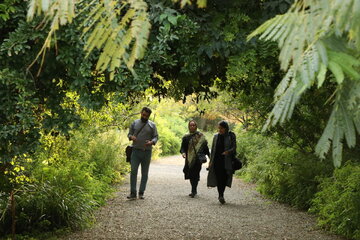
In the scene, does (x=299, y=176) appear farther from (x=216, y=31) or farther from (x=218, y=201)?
(x=216, y=31)

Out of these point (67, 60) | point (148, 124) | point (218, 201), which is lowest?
point (218, 201)

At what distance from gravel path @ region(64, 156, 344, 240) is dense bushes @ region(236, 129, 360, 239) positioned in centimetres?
29

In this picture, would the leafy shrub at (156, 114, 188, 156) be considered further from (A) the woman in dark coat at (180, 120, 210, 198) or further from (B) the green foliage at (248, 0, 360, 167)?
(B) the green foliage at (248, 0, 360, 167)

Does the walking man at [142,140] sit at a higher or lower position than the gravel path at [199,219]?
higher

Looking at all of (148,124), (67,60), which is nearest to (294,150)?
(148,124)

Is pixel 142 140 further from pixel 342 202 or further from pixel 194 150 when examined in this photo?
pixel 342 202

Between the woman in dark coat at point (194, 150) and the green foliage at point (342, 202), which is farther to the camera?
the woman in dark coat at point (194, 150)

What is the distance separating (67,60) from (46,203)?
3632 millimetres

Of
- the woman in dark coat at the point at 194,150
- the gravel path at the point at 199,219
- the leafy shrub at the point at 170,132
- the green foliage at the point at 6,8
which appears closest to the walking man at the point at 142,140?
the gravel path at the point at 199,219

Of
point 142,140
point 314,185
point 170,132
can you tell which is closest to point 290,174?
point 314,185

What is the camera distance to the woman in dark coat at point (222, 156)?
387 inches

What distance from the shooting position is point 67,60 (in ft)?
14.0

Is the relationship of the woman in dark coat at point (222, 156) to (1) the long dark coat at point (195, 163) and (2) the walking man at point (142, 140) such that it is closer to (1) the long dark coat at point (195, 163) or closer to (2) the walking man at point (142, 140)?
(1) the long dark coat at point (195, 163)

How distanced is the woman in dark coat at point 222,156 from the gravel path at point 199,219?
0.58 meters
